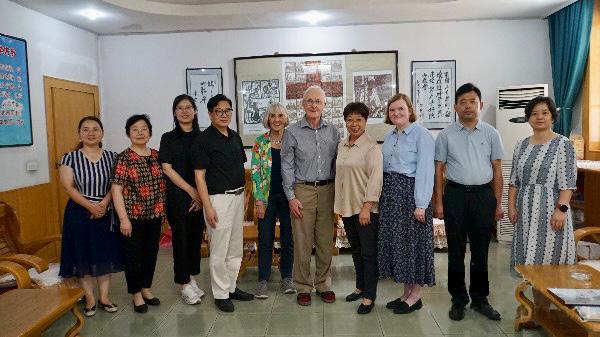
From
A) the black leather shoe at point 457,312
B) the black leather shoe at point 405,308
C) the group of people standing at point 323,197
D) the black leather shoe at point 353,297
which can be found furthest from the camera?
the black leather shoe at point 353,297

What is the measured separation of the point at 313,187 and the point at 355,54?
2632 millimetres

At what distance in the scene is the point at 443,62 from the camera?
5027mm

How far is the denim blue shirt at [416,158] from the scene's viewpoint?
103 inches

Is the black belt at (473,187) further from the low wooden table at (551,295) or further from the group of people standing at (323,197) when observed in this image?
the low wooden table at (551,295)

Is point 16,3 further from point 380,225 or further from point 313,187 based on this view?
point 380,225

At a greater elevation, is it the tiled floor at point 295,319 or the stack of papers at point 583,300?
the stack of papers at point 583,300

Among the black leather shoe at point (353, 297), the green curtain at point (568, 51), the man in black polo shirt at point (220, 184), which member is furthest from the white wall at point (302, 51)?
the black leather shoe at point (353, 297)

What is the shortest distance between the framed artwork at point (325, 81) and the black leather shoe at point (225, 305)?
259 cm

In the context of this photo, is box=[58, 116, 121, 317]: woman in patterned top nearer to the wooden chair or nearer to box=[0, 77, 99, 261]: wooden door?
the wooden chair

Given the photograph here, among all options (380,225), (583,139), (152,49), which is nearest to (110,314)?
(380,225)

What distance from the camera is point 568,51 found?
4523 mm

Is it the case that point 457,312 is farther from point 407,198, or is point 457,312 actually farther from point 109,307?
point 109,307

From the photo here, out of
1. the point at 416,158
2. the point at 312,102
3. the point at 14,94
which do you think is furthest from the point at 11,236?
the point at 416,158

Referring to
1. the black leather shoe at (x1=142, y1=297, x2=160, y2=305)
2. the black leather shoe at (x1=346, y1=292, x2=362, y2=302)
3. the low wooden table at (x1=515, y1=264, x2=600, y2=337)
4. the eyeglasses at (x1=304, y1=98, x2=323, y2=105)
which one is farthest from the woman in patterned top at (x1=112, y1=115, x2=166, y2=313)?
the low wooden table at (x1=515, y1=264, x2=600, y2=337)
